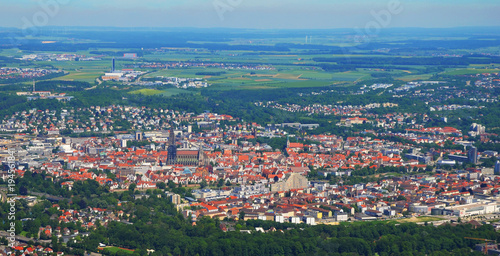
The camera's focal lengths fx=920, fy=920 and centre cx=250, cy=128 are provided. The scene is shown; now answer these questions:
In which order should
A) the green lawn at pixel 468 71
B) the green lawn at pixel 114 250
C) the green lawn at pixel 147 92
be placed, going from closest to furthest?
1. the green lawn at pixel 114 250
2. the green lawn at pixel 147 92
3. the green lawn at pixel 468 71

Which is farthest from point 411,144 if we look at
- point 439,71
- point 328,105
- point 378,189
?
point 439,71

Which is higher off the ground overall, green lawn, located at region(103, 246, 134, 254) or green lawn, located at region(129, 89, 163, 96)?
green lawn, located at region(103, 246, 134, 254)

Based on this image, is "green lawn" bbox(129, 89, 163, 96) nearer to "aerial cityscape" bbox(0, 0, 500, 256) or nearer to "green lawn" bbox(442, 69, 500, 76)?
"aerial cityscape" bbox(0, 0, 500, 256)

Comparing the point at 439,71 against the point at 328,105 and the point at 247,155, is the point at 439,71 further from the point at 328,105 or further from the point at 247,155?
the point at 247,155

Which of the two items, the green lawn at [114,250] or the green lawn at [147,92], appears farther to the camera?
the green lawn at [147,92]

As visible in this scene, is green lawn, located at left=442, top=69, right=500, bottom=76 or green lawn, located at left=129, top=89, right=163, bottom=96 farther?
green lawn, located at left=442, top=69, right=500, bottom=76

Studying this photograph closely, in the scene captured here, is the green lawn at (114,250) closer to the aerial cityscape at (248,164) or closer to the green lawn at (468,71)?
the aerial cityscape at (248,164)

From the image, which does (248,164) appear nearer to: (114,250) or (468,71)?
(114,250)

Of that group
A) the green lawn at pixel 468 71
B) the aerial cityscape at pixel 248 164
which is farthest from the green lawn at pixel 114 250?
the green lawn at pixel 468 71

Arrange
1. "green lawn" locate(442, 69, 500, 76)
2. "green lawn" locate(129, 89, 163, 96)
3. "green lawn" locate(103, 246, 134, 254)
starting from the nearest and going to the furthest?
1. "green lawn" locate(103, 246, 134, 254)
2. "green lawn" locate(129, 89, 163, 96)
3. "green lawn" locate(442, 69, 500, 76)

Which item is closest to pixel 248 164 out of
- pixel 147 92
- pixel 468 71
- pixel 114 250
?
pixel 114 250

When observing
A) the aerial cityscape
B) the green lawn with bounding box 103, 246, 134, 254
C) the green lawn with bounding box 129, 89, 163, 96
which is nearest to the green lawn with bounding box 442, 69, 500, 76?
the aerial cityscape
